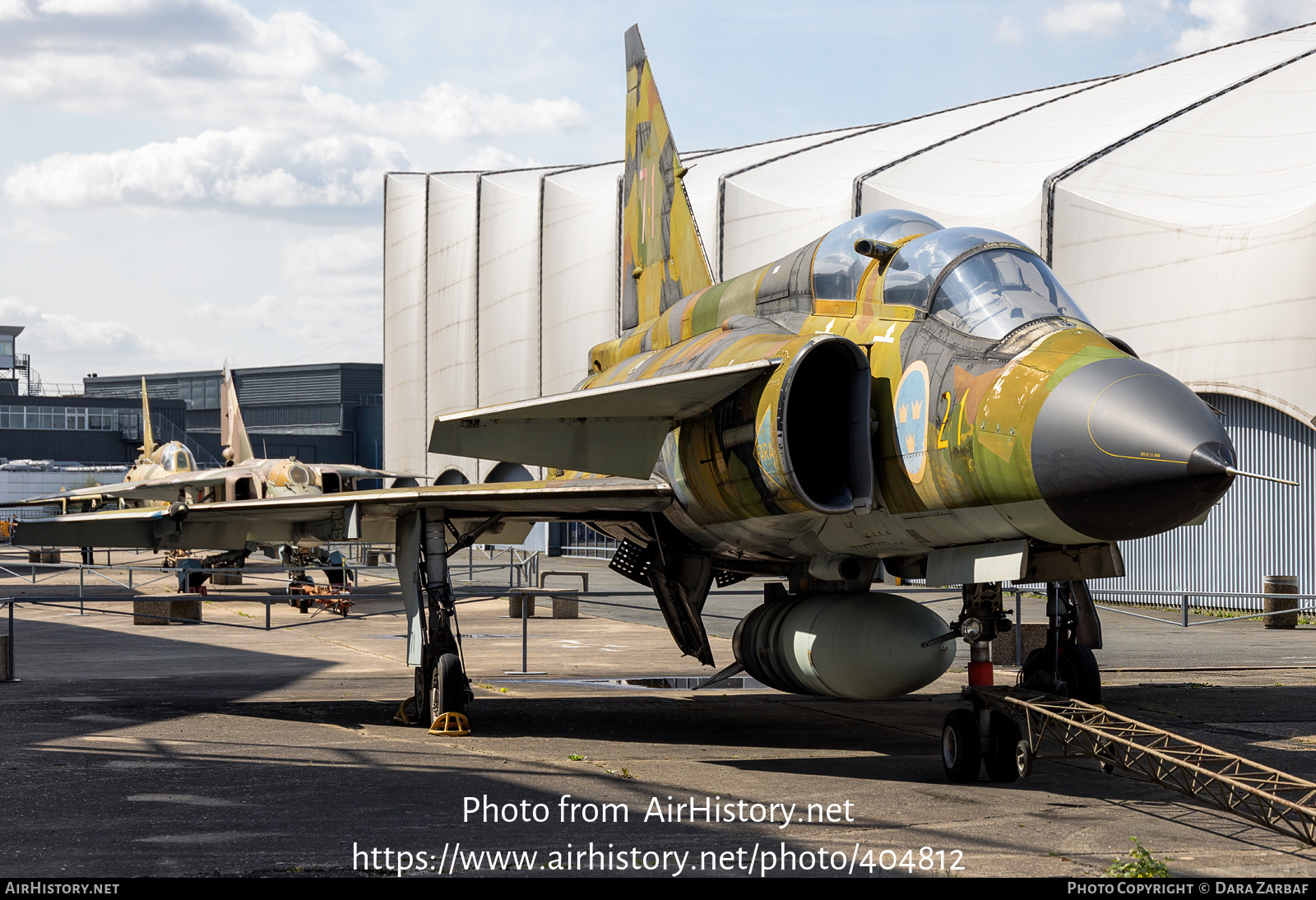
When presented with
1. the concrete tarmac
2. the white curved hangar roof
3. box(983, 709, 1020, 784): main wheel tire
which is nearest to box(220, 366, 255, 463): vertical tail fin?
the white curved hangar roof

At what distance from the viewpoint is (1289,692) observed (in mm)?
12422

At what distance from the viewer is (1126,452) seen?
6145mm

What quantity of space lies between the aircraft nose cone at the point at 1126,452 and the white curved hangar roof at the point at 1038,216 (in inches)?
715

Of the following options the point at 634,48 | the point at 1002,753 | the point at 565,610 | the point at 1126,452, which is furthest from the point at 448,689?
the point at 565,610

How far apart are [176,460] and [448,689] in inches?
1269

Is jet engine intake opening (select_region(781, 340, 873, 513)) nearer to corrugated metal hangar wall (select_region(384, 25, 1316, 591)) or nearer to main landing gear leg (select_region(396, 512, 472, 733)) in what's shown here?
main landing gear leg (select_region(396, 512, 472, 733))

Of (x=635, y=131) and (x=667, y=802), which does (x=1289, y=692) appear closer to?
(x=667, y=802)

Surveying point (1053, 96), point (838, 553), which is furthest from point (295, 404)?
point (838, 553)

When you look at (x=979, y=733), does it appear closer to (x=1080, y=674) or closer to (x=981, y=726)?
(x=981, y=726)

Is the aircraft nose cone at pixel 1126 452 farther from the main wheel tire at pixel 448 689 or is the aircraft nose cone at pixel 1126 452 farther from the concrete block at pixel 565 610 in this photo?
the concrete block at pixel 565 610

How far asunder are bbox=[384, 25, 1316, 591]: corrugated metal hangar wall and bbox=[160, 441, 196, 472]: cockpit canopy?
1202cm

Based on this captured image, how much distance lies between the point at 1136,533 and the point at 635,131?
9212 mm

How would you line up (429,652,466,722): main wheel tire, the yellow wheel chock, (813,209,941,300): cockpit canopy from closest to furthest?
(813,209,941,300): cockpit canopy → the yellow wheel chock → (429,652,466,722): main wheel tire

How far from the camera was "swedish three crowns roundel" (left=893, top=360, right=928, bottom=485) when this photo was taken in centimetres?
743
